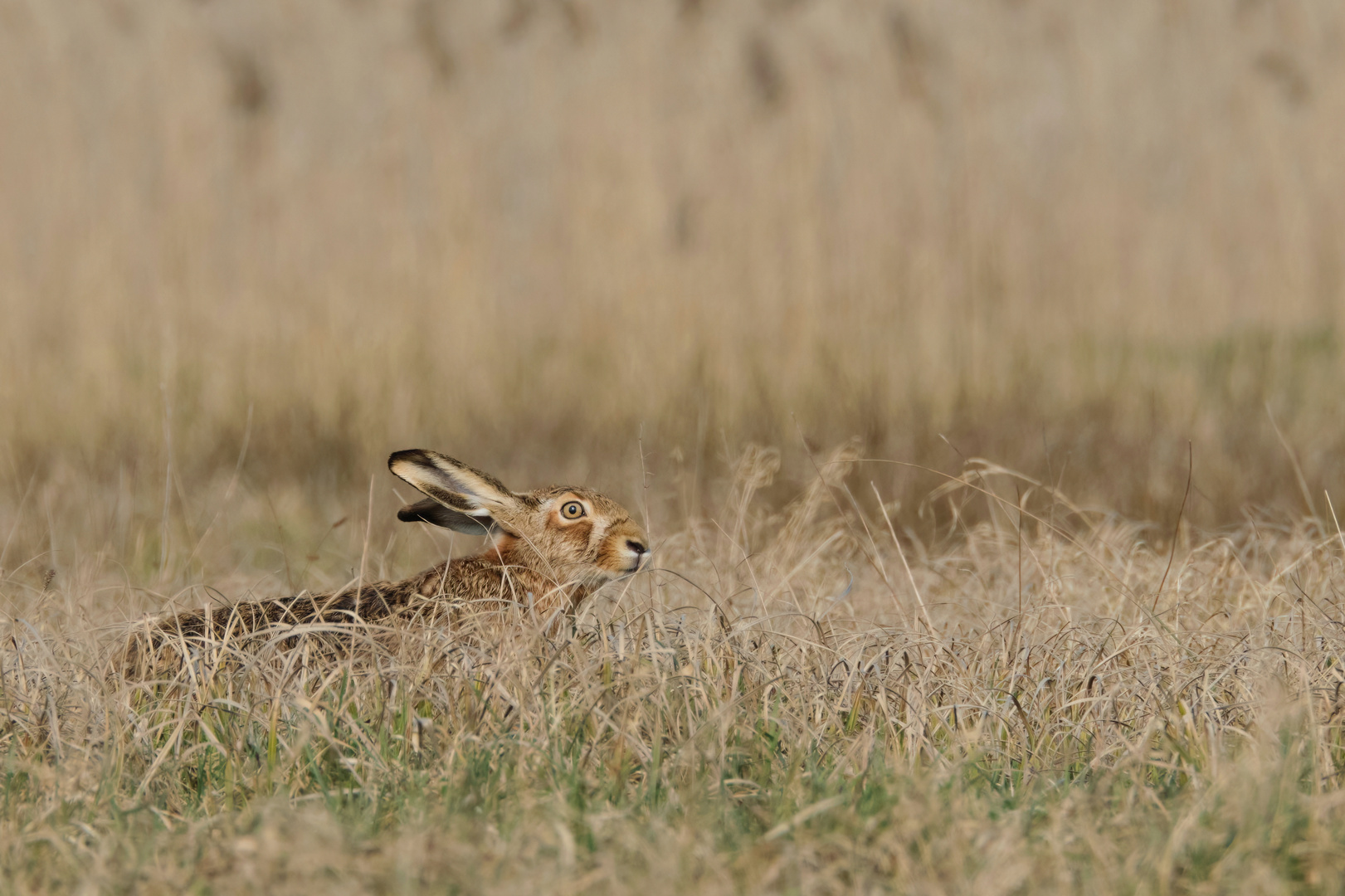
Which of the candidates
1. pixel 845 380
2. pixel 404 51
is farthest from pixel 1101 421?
pixel 404 51

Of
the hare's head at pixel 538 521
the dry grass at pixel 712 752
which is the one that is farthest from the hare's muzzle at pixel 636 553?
the dry grass at pixel 712 752

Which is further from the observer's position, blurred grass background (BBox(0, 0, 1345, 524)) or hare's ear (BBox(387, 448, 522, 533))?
blurred grass background (BBox(0, 0, 1345, 524))

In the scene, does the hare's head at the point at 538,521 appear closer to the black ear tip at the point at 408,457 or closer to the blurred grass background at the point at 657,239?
the black ear tip at the point at 408,457

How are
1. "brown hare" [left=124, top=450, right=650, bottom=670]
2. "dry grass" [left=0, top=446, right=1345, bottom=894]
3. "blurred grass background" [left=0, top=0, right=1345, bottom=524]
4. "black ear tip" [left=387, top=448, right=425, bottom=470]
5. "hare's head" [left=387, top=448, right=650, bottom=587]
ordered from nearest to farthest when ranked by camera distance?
1. "dry grass" [left=0, top=446, right=1345, bottom=894]
2. "brown hare" [left=124, top=450, right=650, bottom=670]
3. "black ear tip" [left=387, top=448, right=425, bottom=470]
4. "hare's head" [left=387, top=448, right=650, bottom=587]
5. "blurred grass background" [left=0, top=0, right=1345, bottom=524]

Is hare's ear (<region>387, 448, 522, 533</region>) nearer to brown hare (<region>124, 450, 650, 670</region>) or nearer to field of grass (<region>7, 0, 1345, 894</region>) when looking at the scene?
brown hare (<region>124, 450, 650, 670</region>)

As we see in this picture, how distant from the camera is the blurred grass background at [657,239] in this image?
6.41 meters

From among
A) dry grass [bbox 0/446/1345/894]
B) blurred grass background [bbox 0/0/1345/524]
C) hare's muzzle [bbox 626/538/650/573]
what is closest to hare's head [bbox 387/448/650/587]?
hare's muzzle [bbox 626/538/650/573]

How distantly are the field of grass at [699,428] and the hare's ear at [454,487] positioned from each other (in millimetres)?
222

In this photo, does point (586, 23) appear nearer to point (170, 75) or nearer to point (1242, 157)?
point (170, 75)

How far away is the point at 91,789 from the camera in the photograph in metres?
2.53

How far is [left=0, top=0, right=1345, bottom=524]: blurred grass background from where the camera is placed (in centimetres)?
641

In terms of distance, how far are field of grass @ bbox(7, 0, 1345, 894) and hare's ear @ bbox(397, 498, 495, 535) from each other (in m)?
0.32

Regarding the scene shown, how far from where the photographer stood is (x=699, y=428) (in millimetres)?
5316

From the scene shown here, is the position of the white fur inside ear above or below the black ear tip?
below
